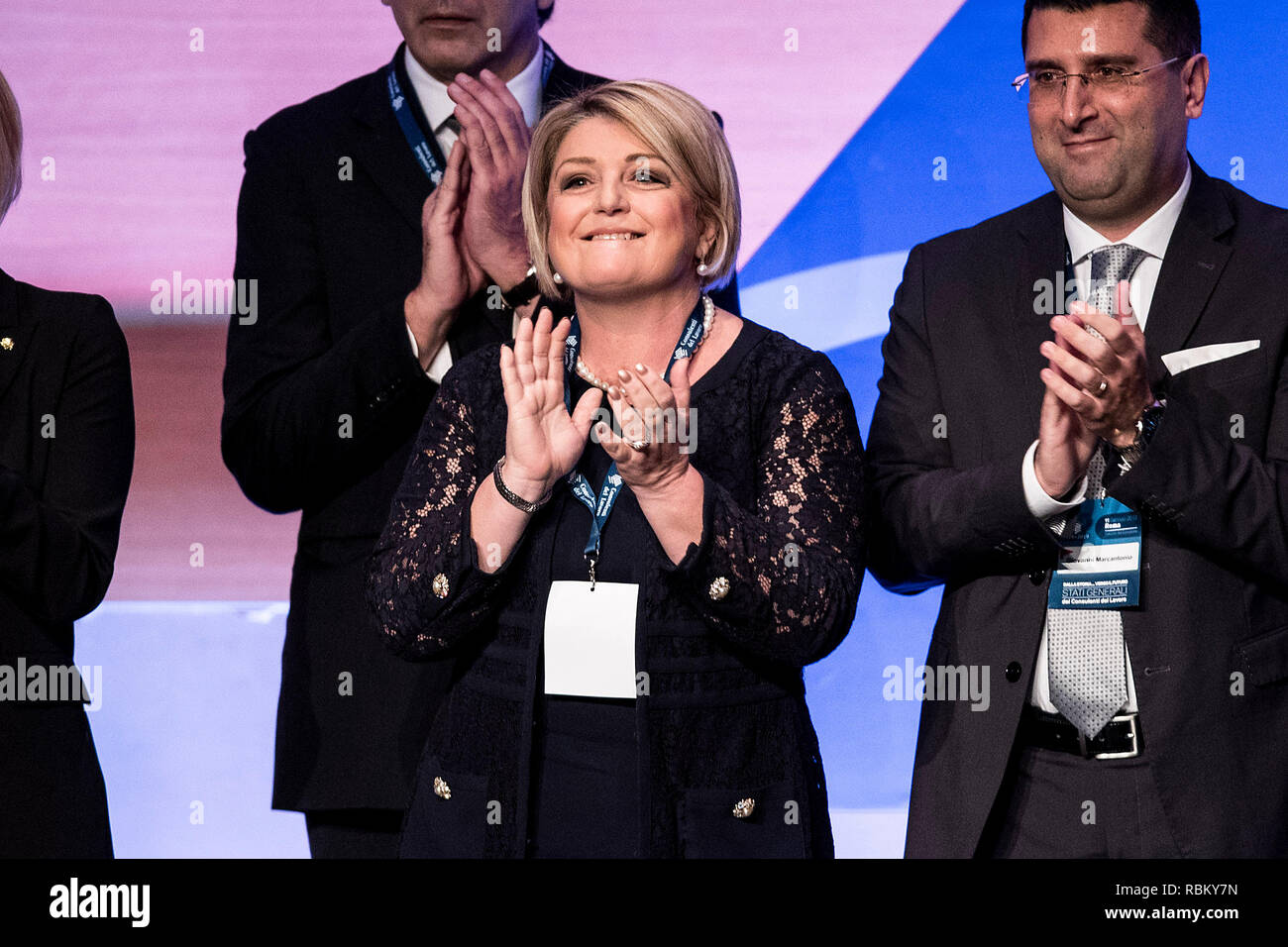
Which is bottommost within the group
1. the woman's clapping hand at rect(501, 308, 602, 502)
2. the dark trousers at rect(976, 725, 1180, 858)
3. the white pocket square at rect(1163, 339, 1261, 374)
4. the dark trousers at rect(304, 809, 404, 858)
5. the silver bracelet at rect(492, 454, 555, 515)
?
the dark trousers at rect(304, 809, 404, 858)

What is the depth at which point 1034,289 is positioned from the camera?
105 inches

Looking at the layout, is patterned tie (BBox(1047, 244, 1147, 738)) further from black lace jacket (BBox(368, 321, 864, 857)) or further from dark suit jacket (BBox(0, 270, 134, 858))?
dark suit jacket (BBox(0, 270, 134, 858))

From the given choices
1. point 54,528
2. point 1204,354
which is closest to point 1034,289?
point 1204,354

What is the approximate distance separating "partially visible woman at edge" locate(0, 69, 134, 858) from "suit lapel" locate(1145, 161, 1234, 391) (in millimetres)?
1715

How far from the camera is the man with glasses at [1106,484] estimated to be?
2.40 metres

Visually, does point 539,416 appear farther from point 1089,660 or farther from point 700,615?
point 1089,660

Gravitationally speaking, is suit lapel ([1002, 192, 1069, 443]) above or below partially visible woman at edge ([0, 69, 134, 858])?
above

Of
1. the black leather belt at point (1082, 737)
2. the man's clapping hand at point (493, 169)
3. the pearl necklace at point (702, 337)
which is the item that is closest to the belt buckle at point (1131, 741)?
the black leather belt at point (1082, 737)

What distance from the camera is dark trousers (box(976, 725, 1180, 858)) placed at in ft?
8.02

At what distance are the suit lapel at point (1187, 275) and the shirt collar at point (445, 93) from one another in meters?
1.18

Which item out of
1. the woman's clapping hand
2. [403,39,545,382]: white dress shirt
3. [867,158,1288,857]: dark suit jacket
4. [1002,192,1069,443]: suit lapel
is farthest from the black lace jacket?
[403,39,545,382]: white dress shirt

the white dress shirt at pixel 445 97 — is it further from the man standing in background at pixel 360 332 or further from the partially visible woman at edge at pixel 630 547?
the partially visible woman at edge at pixel 630 547
